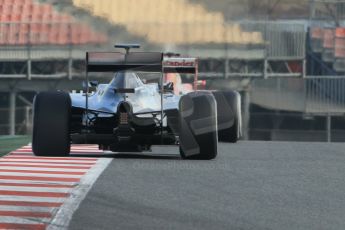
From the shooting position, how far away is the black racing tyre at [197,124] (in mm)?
16453

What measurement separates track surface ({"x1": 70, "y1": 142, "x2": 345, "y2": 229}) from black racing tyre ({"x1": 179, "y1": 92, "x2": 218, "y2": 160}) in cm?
31

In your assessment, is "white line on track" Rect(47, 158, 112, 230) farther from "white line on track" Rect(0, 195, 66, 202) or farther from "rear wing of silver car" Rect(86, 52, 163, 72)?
"rear wing of silver car" Rect(86, 52, 163, 72)

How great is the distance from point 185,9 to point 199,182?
34.7m

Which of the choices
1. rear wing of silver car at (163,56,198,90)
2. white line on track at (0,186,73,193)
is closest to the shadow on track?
rear wing of silver car at (163,56,198,90)

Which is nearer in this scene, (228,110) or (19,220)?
(19,220)

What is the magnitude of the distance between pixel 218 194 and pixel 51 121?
4984 mm

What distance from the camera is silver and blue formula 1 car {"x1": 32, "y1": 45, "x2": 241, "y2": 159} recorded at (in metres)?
16.3

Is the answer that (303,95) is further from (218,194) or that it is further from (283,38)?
(218,194)

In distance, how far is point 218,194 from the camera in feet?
39.0

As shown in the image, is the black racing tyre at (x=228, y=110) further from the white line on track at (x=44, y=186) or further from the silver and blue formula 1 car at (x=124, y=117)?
the silver and blue formula 1 car at (x=124, y=117)

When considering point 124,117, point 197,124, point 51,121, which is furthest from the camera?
point 124,117

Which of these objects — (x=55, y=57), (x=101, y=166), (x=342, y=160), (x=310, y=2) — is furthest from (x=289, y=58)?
(x=101, y=166)

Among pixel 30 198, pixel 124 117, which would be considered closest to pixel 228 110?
pixel 124 117

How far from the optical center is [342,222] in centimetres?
980
